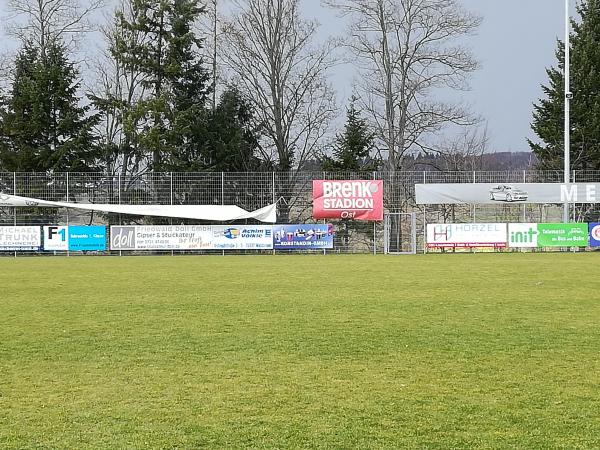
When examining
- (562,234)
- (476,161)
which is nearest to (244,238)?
(562,234)

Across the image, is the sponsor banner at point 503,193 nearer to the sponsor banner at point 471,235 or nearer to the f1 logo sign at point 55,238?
the sponsor banner at point 471,235

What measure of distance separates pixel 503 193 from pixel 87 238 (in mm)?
17834

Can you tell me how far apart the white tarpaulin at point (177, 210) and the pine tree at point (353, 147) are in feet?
33.8

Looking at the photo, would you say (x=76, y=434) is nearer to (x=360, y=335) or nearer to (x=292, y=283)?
(x=360, y=335)

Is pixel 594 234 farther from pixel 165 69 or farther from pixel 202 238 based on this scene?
pixel 165 69

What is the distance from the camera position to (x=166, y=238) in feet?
99.5

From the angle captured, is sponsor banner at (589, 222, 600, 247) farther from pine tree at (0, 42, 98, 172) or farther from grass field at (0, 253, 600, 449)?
pine tree at (0, 42, 98, 172)

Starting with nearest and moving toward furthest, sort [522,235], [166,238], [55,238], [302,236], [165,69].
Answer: [522,235]
[55,238]
[166,238]
[302,236]
[165,69]

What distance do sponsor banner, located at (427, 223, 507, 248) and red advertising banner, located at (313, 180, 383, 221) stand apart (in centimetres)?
289

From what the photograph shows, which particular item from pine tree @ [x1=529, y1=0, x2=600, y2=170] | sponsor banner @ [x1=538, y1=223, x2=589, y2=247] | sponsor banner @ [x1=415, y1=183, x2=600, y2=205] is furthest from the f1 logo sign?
pine tree @ [x1=529, y1=0, x2=600, y2=170]

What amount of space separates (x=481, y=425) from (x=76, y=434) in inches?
103

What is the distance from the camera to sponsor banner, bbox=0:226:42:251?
30109 millimetres

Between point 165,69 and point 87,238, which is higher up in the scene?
point 165,69

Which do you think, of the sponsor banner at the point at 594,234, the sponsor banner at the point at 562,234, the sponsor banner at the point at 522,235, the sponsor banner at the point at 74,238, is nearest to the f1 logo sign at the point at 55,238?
the sponsor banner at the point at 74,238
